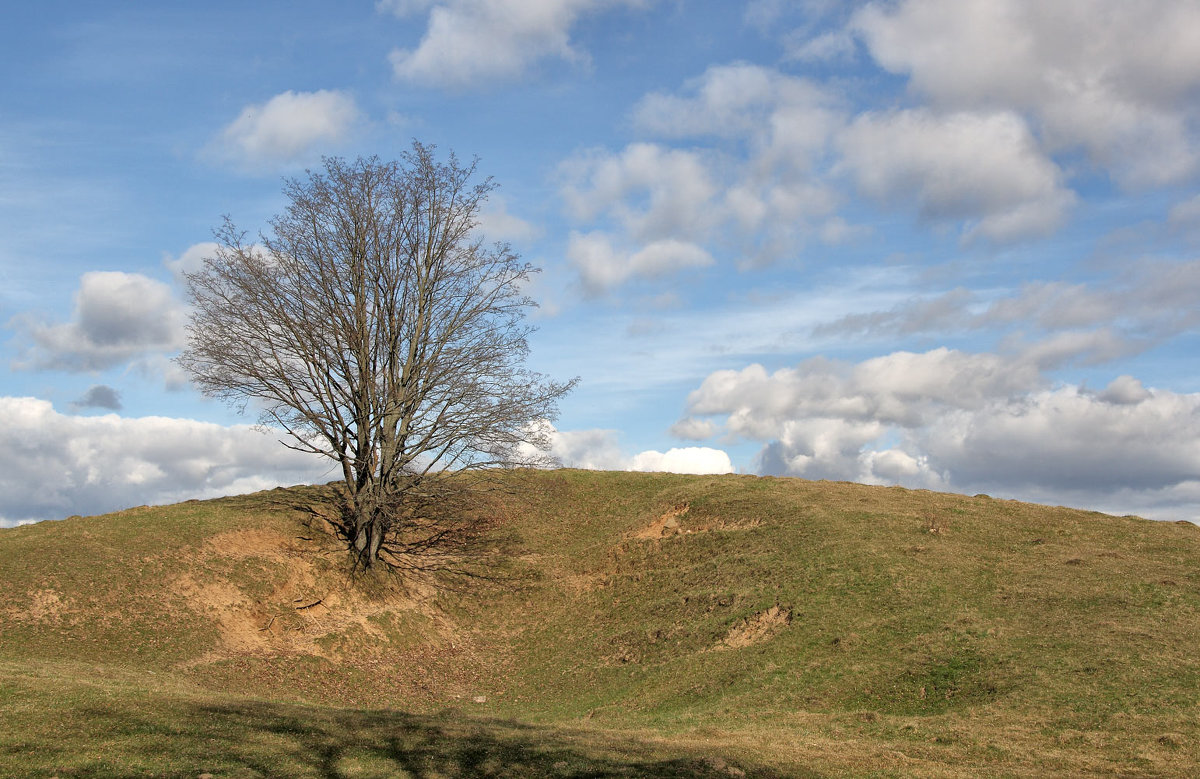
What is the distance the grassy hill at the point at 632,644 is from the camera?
15.1 meters

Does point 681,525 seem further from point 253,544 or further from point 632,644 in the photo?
point 253,544

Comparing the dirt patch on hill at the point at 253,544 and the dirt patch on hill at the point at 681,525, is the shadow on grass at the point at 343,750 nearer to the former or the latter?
the dirt patch on hill at the point at 253,544

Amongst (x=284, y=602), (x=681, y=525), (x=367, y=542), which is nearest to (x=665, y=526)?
(x=681, y=525)

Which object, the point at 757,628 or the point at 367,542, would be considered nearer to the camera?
the point at 757,628

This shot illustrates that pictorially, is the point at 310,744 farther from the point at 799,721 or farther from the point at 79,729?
the point at 799,721

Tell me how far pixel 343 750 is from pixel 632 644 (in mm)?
13760

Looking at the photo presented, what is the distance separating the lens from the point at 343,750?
571 inches

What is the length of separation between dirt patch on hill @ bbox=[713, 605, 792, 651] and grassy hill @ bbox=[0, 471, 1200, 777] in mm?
89

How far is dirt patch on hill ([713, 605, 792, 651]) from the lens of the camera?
24.9 meters

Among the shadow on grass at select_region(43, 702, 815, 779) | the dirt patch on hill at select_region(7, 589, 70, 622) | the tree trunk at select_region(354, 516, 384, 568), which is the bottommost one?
the shadow on grass at select_region(43, 702, 815, 779)

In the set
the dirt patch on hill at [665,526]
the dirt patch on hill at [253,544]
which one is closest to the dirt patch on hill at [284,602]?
the dirt patch on hill at [253,544]

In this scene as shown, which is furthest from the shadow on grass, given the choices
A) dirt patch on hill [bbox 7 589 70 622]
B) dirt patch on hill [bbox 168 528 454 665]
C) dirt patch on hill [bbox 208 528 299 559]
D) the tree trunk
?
the tree trunk

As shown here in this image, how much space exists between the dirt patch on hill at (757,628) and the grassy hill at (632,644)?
89mm

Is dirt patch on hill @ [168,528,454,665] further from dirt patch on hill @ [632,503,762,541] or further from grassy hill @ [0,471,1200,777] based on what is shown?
dirt patch on hill @ [632,503,762,541]
